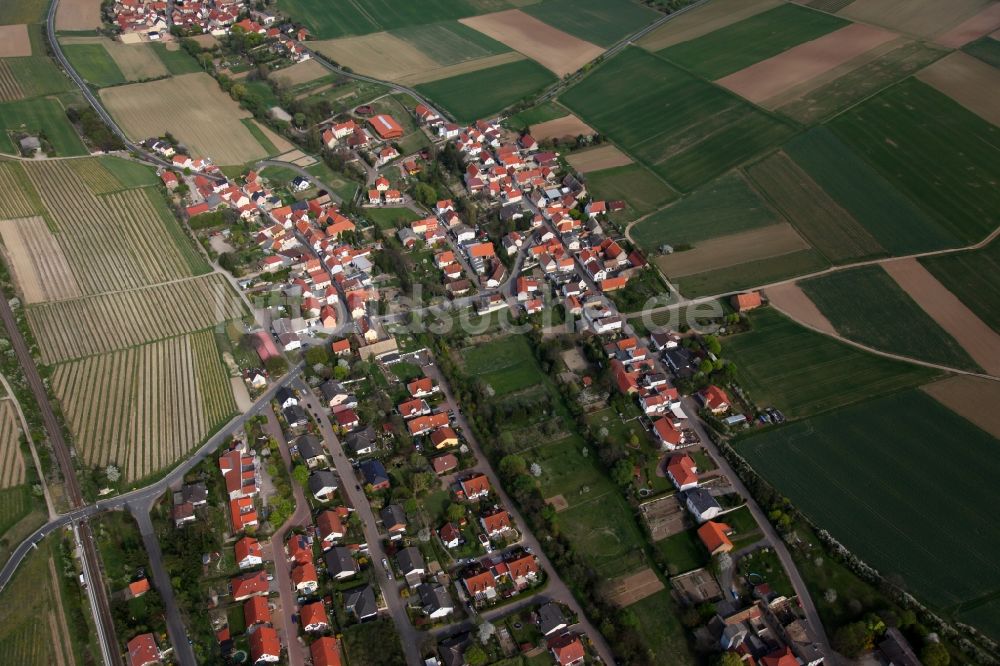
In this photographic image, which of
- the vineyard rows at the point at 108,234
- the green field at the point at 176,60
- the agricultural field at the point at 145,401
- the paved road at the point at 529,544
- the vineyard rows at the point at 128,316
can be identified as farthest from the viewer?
the green field at the point at 176,60

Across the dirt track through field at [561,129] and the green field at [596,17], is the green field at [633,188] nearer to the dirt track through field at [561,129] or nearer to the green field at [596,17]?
the dirt track through field at [561,129]

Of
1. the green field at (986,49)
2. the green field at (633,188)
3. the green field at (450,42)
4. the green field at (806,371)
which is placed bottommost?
the green field at (806,371)

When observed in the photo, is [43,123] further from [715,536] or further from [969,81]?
[969,81]

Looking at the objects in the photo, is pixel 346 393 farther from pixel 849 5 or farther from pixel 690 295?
pixel 849 5

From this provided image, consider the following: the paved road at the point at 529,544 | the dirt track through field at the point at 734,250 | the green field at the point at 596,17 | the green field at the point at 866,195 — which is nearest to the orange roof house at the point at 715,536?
the paved road at the point at 529,544

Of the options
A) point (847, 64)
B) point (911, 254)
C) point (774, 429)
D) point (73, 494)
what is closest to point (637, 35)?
point (847, 64)

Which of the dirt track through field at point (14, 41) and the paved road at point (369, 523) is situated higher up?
the dirt track through field at point (14, 41)

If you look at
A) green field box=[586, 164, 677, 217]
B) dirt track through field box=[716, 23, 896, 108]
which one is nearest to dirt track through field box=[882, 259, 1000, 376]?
green field box=[586, 164, 677, 217]
